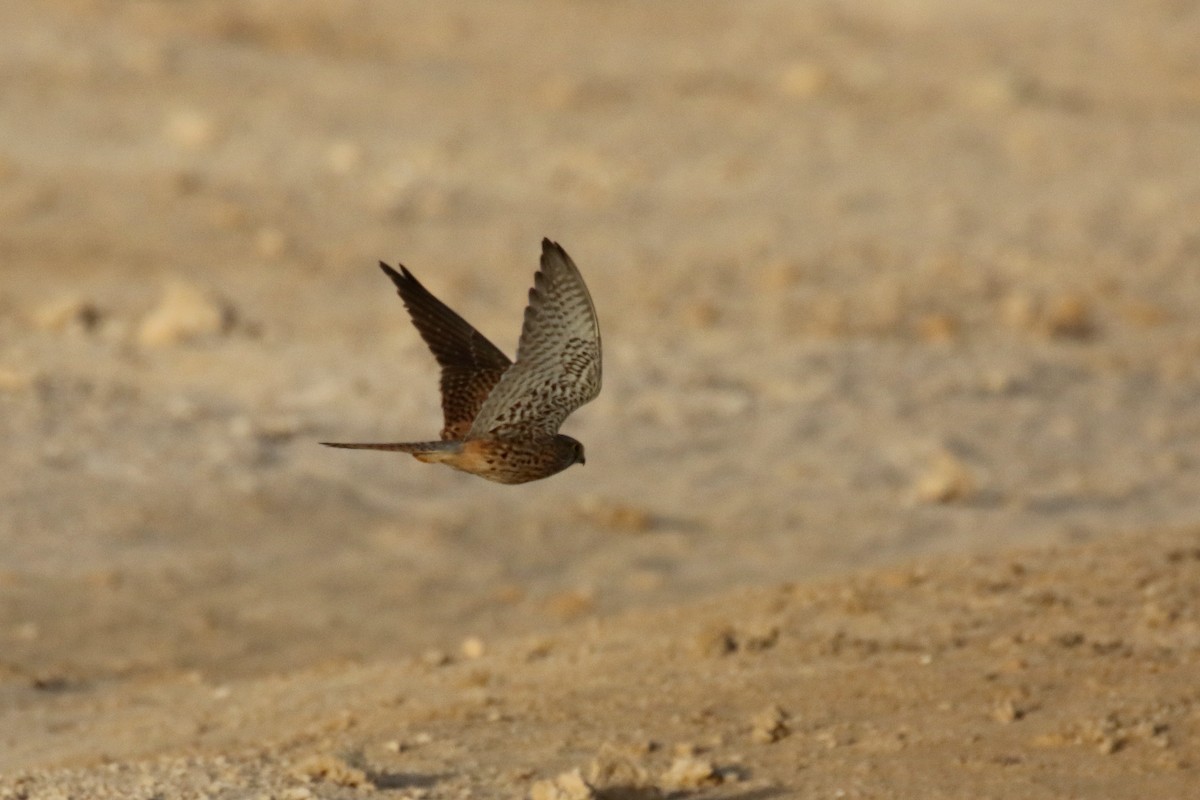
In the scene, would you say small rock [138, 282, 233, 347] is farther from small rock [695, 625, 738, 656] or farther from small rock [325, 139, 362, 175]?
small rock [695, 625, 738, 656]

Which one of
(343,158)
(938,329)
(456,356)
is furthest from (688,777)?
(343,158)

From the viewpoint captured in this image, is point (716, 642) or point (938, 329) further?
point (938, 329)

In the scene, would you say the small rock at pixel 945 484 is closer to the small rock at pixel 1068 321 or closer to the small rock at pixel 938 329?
the small rock at pixel 938 329

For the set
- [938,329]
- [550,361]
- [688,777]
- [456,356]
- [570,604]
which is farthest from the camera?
[938,329]

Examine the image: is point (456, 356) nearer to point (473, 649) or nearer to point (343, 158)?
point (473, 649)

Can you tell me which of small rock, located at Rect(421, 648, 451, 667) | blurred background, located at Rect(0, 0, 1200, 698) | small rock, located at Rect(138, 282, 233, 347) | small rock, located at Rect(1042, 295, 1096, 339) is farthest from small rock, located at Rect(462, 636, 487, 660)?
small rock, located at Rect(1042, 295, 1096, 339)

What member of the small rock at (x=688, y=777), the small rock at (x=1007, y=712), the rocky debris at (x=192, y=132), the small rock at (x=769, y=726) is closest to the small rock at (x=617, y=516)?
the small rock at (x=769, y=726)
